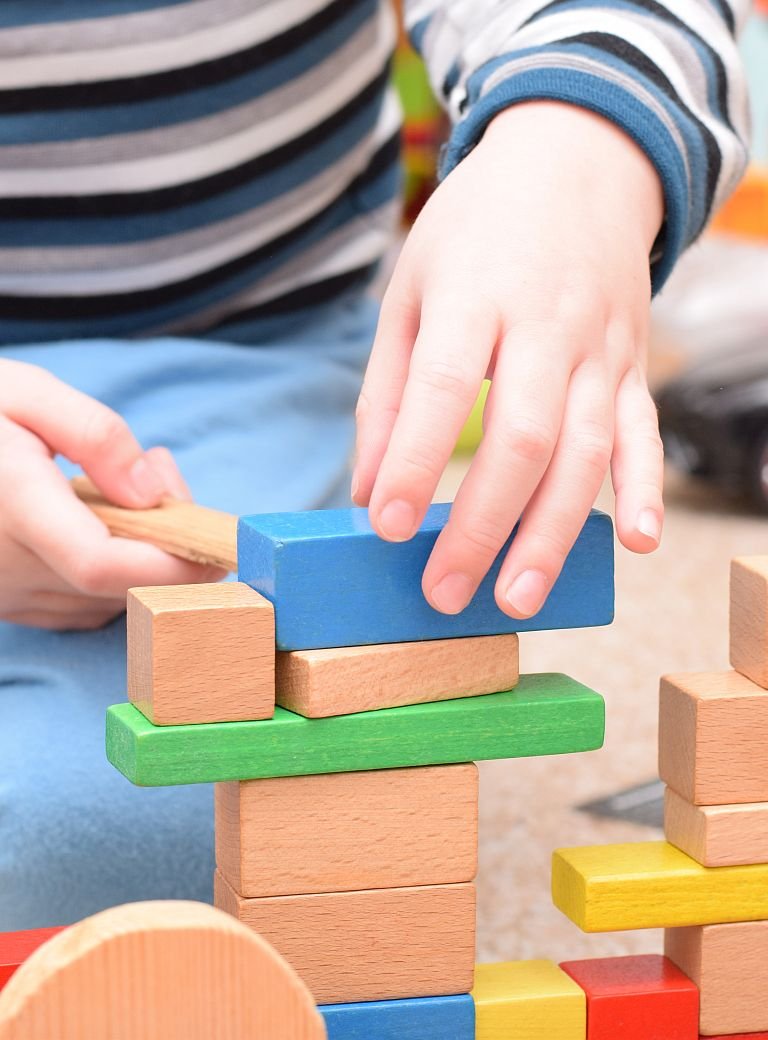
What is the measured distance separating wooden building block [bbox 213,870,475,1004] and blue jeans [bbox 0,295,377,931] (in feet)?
0.59

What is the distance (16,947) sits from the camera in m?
0.38

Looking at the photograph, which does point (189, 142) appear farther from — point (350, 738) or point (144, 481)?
point (350, 738)

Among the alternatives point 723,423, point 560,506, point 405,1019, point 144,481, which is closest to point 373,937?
point 405,1019

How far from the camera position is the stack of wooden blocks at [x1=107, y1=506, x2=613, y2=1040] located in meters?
0.37

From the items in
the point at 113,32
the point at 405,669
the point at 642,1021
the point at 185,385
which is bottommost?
the point at 642,1021

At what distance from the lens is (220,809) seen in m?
0.40

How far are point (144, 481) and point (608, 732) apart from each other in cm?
45

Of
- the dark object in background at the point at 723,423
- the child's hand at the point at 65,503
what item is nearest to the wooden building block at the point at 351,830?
the child's hand at the point at 65,503

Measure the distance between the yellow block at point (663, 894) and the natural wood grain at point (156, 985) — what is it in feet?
0.42

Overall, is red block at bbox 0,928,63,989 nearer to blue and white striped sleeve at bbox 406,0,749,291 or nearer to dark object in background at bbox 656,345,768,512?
blue and white striped sleeve at bbox 406,0,749,291

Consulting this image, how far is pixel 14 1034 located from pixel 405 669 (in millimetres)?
150

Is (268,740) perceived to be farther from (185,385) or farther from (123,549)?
(185,385)

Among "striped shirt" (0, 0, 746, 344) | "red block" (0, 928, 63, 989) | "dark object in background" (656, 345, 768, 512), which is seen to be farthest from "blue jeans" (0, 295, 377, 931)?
"dark object in background" (656, 345, 768, 512)

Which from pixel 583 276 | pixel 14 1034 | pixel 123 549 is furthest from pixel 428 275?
pixel 14 1034
